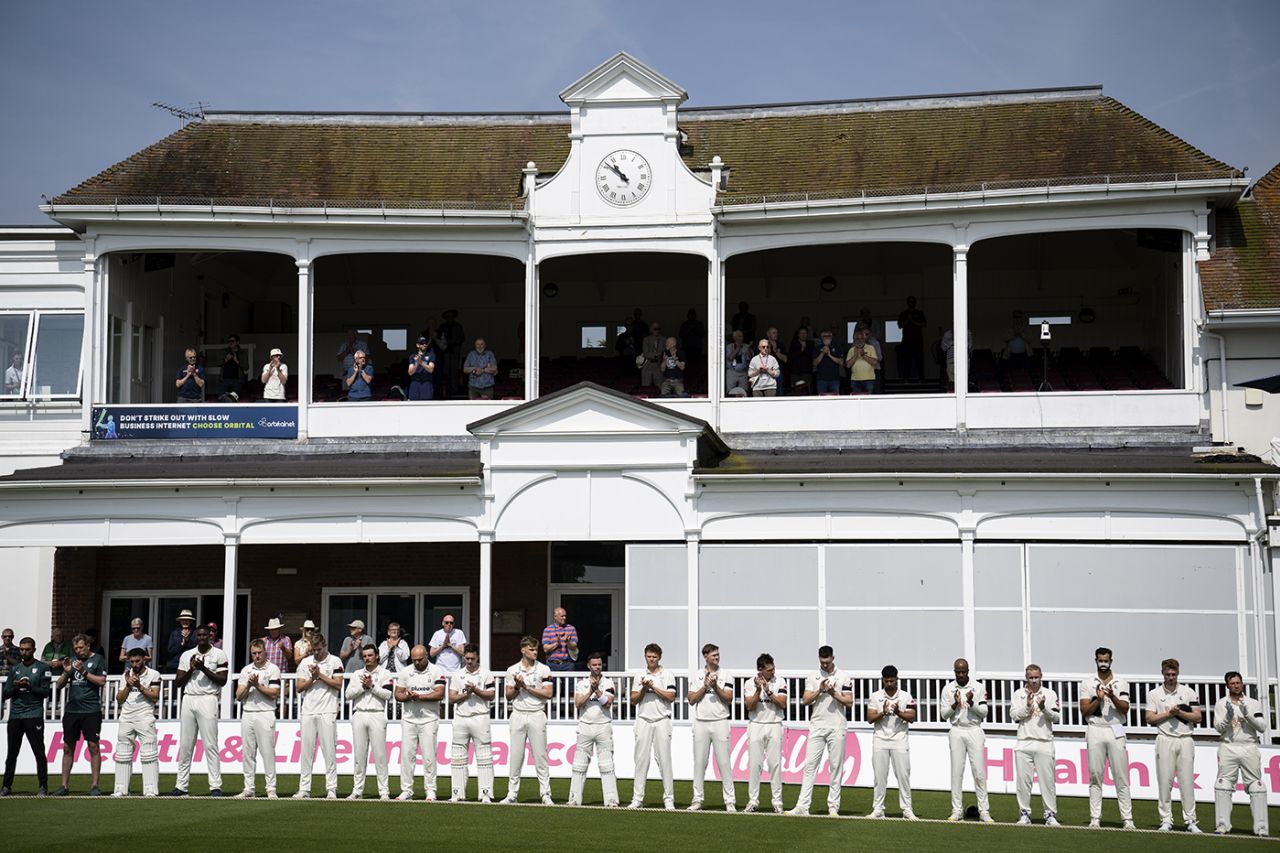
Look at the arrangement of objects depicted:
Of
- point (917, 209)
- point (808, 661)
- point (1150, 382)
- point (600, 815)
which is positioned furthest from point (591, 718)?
point (1150, 382)

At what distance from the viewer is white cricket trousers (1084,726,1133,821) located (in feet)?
59.6

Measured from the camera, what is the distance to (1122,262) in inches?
1164

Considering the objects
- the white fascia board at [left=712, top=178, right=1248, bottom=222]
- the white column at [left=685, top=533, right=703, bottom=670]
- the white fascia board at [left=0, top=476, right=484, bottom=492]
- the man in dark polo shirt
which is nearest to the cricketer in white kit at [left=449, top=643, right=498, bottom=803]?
the white column at [left=685, top=533, right=703, bottom=670]

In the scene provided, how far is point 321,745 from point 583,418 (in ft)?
20.7

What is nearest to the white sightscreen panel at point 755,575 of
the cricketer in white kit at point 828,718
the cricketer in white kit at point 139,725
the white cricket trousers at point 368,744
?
the cricketer in white kit at point 828,718

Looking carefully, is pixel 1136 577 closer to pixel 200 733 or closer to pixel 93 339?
pixel 200 733

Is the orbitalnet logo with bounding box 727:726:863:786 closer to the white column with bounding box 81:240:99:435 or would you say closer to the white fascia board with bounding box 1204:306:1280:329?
the white fascia board with bounding box 1204:306:1280:329

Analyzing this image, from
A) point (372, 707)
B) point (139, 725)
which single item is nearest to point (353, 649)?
point (372, 707)

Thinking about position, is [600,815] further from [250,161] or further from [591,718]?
[250,161]

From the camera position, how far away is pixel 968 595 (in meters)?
23.2

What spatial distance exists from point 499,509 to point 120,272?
311 inches

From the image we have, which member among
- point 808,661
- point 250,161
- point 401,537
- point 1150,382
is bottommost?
point 808,661

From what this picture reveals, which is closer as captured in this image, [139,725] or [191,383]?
[139,725]

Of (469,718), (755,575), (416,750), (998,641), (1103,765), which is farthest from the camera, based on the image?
(755,575)
